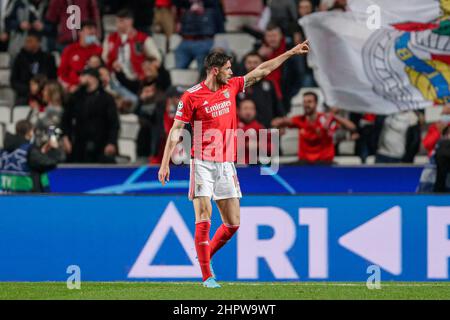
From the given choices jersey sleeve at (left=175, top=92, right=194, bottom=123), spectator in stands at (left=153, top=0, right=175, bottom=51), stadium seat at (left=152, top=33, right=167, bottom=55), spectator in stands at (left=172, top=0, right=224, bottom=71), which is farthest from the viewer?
stadium seat at (left=152, top=33, right=167, bottom=55)

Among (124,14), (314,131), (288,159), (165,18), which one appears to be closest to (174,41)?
(165,18)

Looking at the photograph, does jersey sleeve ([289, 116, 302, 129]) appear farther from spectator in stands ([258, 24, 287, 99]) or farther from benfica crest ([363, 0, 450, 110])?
benfica crest ([363, 0, 450, 110])

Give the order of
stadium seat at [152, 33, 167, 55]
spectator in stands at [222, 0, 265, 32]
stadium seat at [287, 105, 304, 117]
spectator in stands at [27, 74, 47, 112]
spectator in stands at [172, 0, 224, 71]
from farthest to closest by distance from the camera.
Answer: stadium seat at [152, 33, 167, 55]
spectator in stands at [222, 0, 265, 32]
spectator in stands at [27, 74, 47, 112]
spectator in stands at [172, 0, 224, 71]
stadium seat at [287, 105, 304, 117]

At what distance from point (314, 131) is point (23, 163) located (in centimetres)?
419

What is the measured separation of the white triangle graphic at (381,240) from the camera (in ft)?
41.9

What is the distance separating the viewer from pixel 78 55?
18.5 m

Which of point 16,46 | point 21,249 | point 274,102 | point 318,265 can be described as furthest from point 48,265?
point 16,46

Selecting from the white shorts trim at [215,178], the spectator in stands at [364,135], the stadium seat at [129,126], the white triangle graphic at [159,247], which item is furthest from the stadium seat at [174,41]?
the white shorts trim at [215,178]

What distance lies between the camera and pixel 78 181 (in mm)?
17141

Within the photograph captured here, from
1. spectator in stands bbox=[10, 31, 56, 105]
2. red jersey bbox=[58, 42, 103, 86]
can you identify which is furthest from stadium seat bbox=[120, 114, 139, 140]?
spectator in stands bbox=[10, 31, 56, 105]

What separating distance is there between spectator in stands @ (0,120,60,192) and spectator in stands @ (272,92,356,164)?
371 cm

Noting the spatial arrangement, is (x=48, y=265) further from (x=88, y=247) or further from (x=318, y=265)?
(x=318, y=265)

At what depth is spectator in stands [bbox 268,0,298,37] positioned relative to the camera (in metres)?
18.0

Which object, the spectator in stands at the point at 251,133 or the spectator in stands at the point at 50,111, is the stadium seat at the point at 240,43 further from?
the spectator in stands at the point at 50,111
